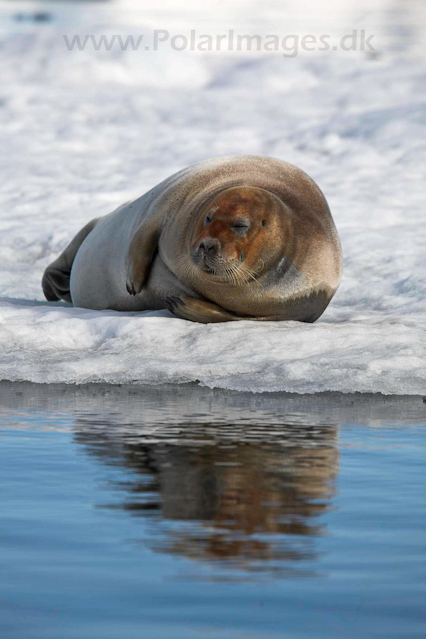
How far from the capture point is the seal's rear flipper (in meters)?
8.72

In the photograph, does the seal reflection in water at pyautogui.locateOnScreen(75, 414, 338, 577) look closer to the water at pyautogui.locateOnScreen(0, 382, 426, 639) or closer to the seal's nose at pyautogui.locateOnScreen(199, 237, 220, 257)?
the water at pyautogui.locateOnScreen(0, 382, 426, 639)

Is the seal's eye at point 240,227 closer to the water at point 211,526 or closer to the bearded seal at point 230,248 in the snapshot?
the bearded seal at point 230,248

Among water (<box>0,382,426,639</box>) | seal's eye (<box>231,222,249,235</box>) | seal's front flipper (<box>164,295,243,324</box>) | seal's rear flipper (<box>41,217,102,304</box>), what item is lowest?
water (<box>0,382,426,639</box>)

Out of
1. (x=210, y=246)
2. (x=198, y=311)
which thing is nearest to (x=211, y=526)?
(x=210, y=246)

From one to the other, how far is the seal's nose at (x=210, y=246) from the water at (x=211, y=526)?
1908 millimetres

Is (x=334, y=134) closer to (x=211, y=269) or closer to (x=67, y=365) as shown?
(x=211, y=269)

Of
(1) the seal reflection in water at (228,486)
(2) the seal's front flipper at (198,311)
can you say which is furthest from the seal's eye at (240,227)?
(1) the seal reflection in water at (228,486)

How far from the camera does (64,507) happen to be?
2.52m

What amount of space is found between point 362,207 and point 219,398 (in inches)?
327

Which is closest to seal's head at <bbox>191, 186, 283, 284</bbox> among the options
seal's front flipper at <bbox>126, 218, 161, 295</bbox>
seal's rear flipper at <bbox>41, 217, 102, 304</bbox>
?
seal's front flipper at <bbox>126, 218, 161, 295</bbox>

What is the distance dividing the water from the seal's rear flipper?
4784 mm

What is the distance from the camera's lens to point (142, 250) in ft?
22.0

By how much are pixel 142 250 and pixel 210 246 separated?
99 centimetres

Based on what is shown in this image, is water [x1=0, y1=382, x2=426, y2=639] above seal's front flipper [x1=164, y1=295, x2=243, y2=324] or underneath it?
underneath
